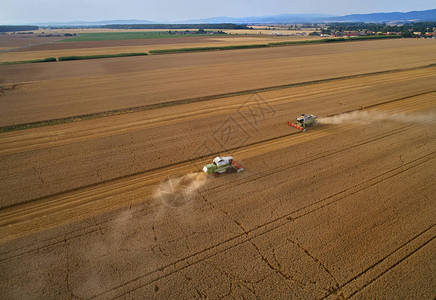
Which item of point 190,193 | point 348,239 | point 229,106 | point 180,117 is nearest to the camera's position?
point 348,239

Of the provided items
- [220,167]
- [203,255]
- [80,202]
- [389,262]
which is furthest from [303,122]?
[80,202]

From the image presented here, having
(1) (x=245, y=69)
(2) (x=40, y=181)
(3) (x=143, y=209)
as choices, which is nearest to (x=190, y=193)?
(3) (x=143, y=209)

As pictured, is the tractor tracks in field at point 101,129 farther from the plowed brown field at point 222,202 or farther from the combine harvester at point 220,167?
the combine harvester at point 220,167

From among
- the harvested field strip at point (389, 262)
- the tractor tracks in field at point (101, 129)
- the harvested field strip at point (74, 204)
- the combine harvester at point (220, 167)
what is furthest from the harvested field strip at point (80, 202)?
the harvested field strip at point (389, 262)

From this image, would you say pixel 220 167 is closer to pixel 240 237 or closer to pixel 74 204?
pixel 240 237

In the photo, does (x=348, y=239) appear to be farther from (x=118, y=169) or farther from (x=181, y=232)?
(x=118, y=169)

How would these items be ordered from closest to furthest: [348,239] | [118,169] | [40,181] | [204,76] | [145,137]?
[348,239], [40,181], [118,169], [145,137], [204,76]

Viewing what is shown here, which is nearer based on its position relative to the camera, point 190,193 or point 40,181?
point 190,193
